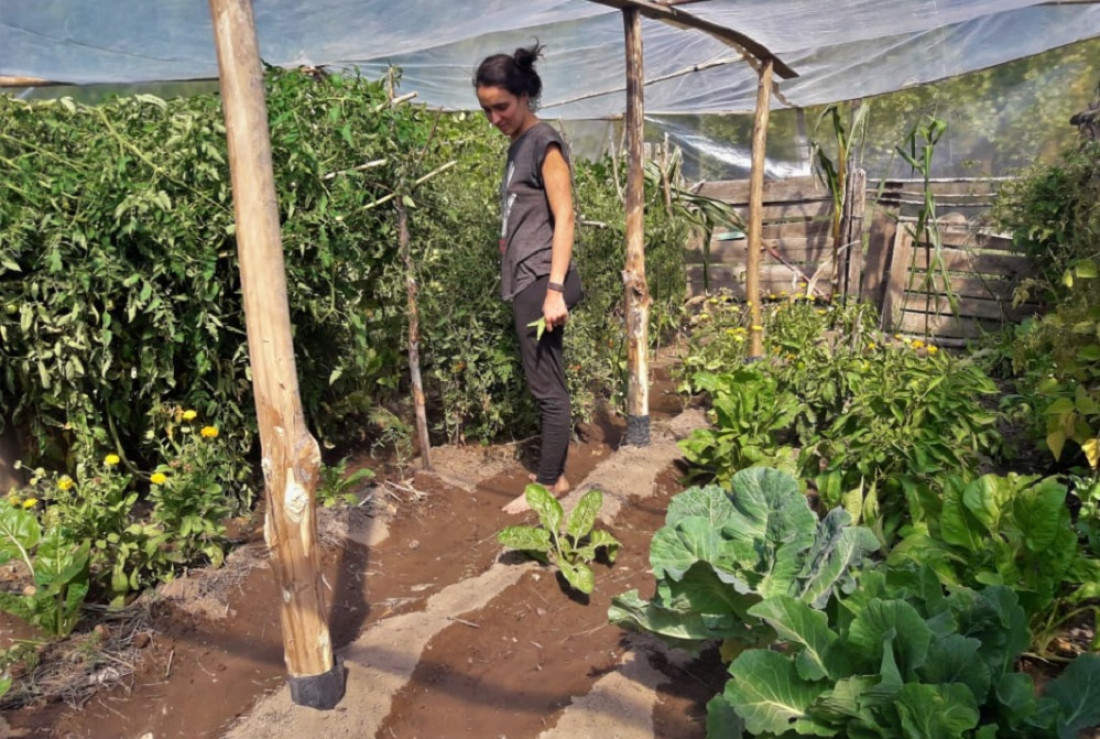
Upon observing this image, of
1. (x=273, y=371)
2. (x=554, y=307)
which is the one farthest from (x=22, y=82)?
(x=273, y=371)

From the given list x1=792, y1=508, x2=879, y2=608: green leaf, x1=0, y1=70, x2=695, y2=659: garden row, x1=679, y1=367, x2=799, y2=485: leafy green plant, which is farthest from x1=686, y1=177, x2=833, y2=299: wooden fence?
x1=792, y1=508, x2=879, y2=608: green leaf

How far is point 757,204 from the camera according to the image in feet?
19.1

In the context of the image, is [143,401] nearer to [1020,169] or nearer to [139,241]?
[139,241]

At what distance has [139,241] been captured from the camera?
2893 millimetres

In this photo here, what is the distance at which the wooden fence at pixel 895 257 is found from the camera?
21.5 ft

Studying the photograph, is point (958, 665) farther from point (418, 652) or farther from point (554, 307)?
point (554, 307)

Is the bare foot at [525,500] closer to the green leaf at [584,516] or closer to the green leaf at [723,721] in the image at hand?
the green leaf at [584,516]

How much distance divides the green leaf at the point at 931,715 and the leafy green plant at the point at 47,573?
8.27 feet

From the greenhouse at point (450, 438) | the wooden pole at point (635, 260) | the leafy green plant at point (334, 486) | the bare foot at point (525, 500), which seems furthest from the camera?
the wooden pole at point (635, 260)

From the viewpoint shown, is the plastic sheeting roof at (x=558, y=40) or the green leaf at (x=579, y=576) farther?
the plastic sheeting roof at (x=558, y=40)

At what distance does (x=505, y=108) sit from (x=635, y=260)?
1.28 metres

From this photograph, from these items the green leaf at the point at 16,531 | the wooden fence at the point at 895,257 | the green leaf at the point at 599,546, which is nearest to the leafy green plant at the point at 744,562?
the green leaf at the point at 599,546

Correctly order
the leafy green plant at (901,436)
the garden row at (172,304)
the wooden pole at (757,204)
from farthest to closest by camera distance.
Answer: the wooden pole at (757,204) < the leafy green plant at (901,436) < the garden row at (172,304)

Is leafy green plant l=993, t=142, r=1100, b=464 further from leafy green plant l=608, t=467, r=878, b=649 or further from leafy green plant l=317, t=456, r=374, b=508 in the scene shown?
leafy green plant l=317, t=456, r=374, b=508
